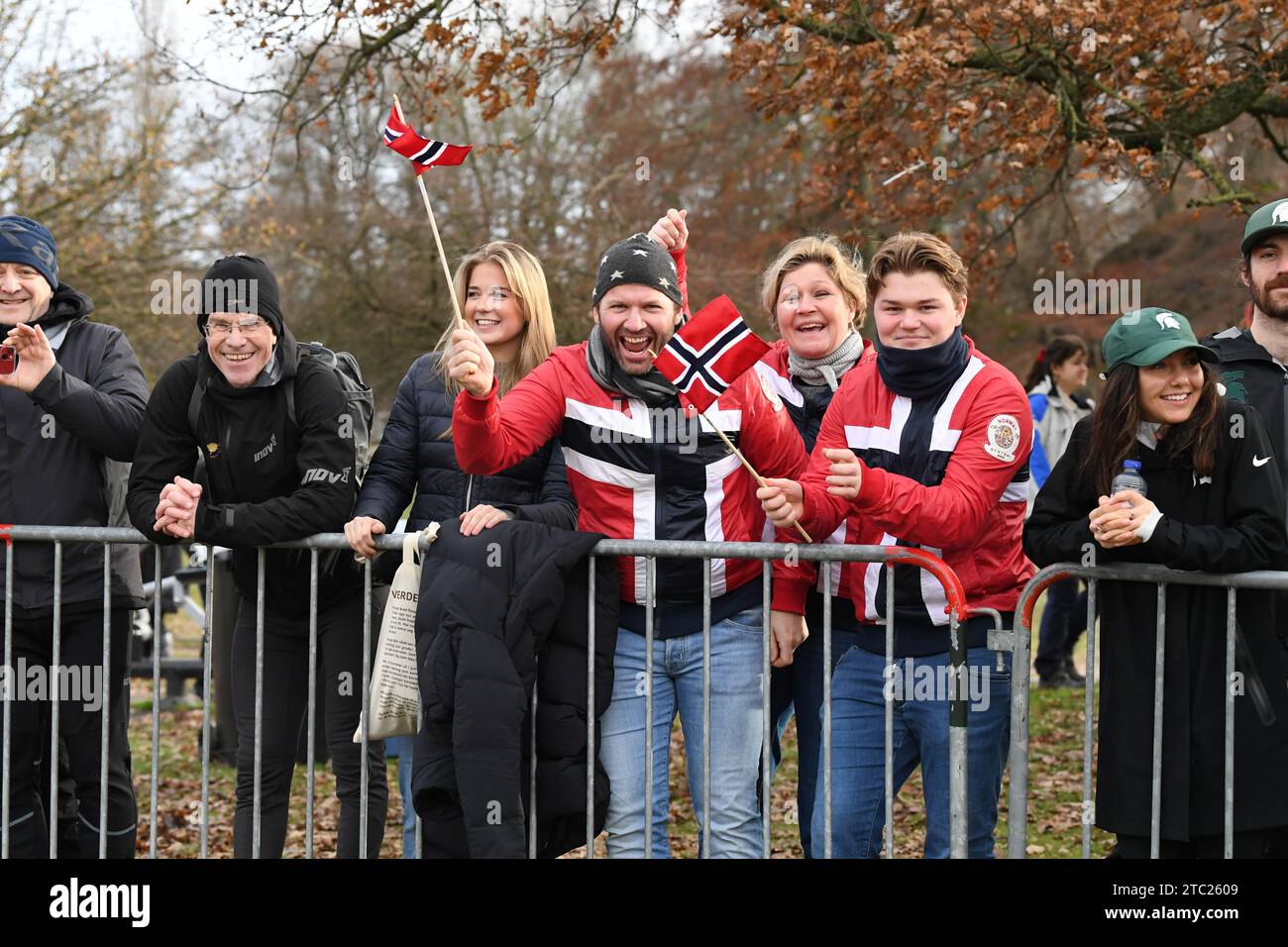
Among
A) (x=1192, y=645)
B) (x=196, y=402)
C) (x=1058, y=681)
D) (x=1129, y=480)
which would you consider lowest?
(x=1058, y=681)

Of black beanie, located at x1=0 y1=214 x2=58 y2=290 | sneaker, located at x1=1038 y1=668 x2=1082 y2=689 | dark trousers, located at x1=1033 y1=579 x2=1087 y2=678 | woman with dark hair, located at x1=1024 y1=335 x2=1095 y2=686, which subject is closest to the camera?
black beanie, located at x1=0 y1=214 x2=58 y2=290

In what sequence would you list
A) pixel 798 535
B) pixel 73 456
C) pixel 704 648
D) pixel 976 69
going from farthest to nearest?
pixel 976 69 → pixel 73 456 → pixel 798 535 → pixel 704 648

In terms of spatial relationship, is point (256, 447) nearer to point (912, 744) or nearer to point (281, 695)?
point (281, 695)

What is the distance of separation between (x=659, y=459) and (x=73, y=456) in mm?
A: 2162

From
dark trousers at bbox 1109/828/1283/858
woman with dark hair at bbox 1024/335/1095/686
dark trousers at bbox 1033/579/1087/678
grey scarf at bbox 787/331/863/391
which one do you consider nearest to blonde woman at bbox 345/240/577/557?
grey scarf at bbox 787/331/863/391

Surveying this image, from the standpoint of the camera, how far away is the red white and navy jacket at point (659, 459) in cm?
455

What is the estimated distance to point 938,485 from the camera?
14.3ft

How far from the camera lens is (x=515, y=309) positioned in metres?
5.11

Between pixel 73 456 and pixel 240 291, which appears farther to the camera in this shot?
pixel 73 456

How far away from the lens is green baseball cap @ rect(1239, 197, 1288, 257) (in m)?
4.68

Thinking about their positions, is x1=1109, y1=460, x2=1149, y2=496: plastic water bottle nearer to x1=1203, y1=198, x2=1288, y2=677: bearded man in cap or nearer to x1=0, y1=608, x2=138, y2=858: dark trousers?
x1=1203, y1=198, x2=1288, y2=677: bearded man in cap

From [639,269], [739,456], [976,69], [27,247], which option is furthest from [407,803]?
[976,69]

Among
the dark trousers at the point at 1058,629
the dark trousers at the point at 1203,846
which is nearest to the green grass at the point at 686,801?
the dark trousers at the point at 1058,629

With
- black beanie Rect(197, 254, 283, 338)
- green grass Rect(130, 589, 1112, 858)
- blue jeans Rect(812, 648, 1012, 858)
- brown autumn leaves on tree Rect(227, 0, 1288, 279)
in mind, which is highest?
brown autumn leaves on tree Rect(227, 0, 1288, 279)
